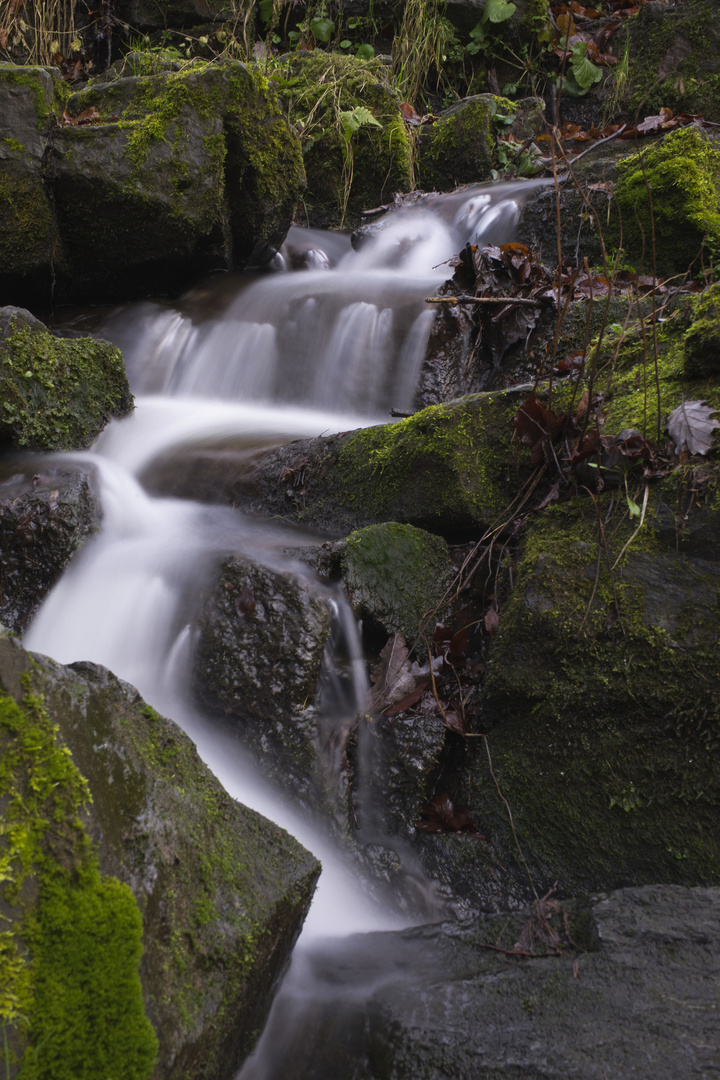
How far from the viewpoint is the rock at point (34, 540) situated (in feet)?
10.9

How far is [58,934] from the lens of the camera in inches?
47.4

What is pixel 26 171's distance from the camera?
5496mm

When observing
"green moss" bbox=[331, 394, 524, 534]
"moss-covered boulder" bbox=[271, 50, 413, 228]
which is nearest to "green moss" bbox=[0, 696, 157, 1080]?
"green moss" bbox=[331, 394, 524, 534]

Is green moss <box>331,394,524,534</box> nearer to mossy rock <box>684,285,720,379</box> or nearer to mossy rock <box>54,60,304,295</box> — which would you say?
mossy rock <box>684,285,720,379</box>

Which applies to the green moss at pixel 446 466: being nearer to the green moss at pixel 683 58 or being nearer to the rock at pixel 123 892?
the rock at pixel 123 892

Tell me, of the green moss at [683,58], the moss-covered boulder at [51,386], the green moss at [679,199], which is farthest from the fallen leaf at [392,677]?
the green moss at [683,58]

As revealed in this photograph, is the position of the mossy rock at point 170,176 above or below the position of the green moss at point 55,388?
above

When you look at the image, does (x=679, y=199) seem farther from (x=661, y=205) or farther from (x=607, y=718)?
(x=607, y=718)

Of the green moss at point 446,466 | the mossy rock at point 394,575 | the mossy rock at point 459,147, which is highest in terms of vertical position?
the mossy rock at point 459,147

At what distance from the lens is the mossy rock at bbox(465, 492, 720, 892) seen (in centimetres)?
213

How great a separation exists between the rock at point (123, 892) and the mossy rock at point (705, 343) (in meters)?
2.38

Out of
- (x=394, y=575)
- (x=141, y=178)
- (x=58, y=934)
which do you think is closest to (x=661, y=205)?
(x=394, y=575)

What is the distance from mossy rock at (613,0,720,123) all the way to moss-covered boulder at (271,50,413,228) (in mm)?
3037

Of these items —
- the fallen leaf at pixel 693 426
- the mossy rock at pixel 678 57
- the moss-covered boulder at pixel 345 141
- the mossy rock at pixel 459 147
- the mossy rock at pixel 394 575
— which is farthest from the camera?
the mossy rock at pixel 459 147
